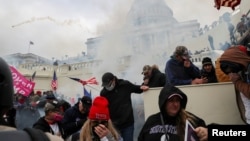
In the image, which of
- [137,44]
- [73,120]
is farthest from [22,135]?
[137,44]

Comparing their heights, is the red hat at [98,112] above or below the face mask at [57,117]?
above

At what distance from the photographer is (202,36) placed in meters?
24.5

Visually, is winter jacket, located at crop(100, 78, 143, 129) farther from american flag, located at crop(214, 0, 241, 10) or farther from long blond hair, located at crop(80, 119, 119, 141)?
american flag, located at crop(214, 0, 241, 10)

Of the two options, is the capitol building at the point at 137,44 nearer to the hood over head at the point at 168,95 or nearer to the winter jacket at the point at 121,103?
the winter jacket at the point at 121,103

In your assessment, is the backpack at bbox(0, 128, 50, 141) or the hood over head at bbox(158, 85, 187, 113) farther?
the hood over head at bbox(158, 85, 187, 113)

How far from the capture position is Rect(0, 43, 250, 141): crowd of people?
8.91ft

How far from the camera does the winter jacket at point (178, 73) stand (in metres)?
5.36

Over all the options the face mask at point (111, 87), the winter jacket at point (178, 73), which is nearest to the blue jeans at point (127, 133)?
the face mask at point (111, 87)

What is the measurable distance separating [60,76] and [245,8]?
3764 cm

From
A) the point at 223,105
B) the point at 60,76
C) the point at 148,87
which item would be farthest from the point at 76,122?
the point at 60,76

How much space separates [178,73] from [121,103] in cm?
104

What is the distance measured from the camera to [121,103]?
5.73 meters

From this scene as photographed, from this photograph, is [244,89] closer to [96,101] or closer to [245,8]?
[96,101]

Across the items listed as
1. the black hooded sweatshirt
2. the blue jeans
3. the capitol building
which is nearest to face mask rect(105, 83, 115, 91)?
the blue jeans
